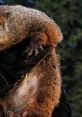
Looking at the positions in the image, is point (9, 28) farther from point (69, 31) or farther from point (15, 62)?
point (69, 31)

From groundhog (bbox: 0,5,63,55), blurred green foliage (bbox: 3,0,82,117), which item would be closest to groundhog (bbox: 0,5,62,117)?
groundhog (bbox: 0,5,63,55)

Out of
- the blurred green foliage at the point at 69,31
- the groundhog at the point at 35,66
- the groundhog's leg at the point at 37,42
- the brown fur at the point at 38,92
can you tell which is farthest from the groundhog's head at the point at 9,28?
the blurred green foliage at the point at 69,31

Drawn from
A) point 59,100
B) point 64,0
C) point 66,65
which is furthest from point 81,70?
point 59,100

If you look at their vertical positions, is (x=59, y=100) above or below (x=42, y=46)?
below

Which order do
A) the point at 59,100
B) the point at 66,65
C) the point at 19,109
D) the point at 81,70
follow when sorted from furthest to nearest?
1. the point at 66,65
2. the point at 81,70
3. the point at 59,100
4. the point at 19,109

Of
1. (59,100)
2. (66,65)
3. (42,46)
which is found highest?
(42,46)

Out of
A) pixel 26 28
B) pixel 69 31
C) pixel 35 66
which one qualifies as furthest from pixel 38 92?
pixel 69 31

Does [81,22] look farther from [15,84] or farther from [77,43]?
[15,84]
